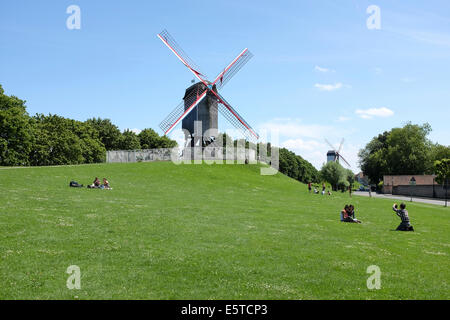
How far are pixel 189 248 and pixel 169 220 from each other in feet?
20.2

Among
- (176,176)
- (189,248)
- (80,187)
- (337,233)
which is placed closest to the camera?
(189,248)

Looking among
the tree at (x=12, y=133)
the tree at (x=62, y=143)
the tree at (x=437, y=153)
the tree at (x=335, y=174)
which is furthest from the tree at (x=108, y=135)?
the tree at (x=437, y=153)

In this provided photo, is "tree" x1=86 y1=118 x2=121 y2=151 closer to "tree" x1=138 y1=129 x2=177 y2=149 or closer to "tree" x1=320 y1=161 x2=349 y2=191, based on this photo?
"tree" x1=138 y1=129 x2=177 y2=149

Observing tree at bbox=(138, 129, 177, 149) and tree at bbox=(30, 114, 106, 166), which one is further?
tree at bbox=(138, 129, 177, 149)

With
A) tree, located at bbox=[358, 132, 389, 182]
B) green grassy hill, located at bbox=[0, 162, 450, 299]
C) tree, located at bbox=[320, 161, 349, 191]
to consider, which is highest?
tree, located at bbox=[358, 132, 389, 182]

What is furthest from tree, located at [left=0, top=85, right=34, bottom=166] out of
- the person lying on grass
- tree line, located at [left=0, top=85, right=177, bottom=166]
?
the person lying on grass

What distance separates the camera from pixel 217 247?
14094 millimetres

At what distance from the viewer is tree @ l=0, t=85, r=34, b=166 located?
59.7 m

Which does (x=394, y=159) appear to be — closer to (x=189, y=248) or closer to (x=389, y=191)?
(x=389, y=191)

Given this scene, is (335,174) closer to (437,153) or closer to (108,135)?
(437,153)

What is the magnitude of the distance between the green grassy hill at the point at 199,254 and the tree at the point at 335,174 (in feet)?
268

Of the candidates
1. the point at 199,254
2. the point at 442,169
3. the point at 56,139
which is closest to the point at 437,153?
the point at 442,169

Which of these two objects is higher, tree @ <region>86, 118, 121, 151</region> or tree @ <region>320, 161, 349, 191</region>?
tree @ <region>86, 118, 121, 151</region>
